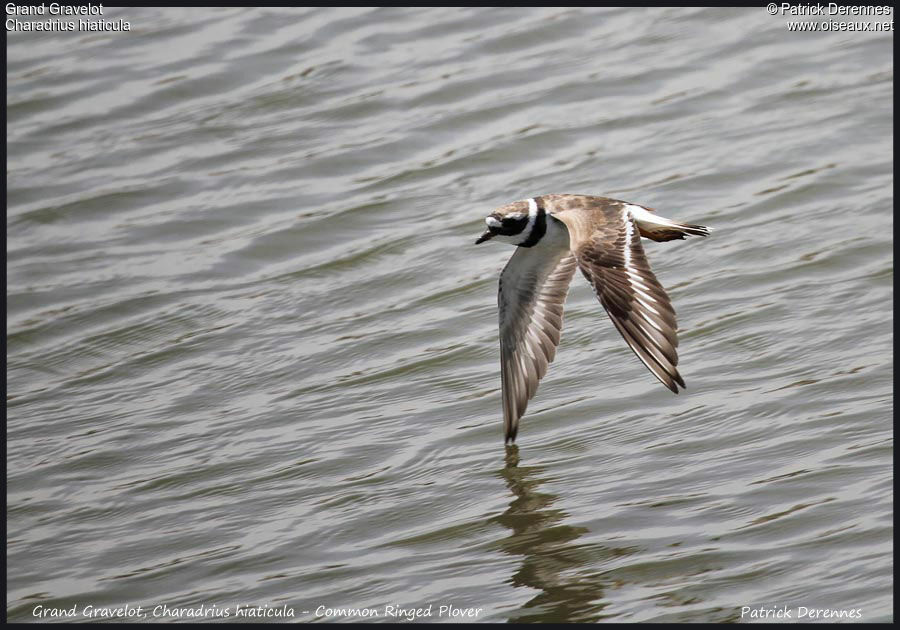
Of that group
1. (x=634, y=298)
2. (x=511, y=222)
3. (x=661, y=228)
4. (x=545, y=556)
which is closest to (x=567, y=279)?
(x=511, y=222)

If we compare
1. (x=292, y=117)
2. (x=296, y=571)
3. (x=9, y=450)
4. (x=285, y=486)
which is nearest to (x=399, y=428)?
(x=285, y=486)

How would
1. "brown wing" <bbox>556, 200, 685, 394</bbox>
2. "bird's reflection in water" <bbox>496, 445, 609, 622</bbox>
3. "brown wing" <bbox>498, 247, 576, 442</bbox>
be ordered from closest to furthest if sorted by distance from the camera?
"bird's reflection in water" <bbox>496, 445, 609, 622</bbox>
"brown wing" <bbox>556, 200, 685, 394</bbox>
"brown wing" <bbox>498, 247, 576, 442</bbox>

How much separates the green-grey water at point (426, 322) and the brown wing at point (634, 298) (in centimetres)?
61

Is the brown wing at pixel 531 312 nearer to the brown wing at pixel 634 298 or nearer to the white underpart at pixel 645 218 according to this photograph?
the white underpart at pixel 645 218

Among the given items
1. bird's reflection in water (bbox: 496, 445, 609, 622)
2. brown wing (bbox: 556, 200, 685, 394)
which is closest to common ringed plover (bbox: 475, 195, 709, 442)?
brown wing (bbox: 556, 200, 685, 394)

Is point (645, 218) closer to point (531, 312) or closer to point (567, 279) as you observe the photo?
point (567, 279)

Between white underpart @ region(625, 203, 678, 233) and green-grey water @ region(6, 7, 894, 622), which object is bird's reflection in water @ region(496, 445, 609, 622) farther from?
white underpart @ region(625, 203, 678, 233)

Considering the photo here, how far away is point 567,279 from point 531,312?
248 mm

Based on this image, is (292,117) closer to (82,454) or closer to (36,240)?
(36,240)

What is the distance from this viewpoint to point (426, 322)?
23.3 feet

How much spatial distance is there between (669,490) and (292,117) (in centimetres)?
554

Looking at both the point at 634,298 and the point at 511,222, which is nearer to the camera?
the point at 634,298

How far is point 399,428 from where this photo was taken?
20.0 feet

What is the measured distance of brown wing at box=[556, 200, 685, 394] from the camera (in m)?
5.02
